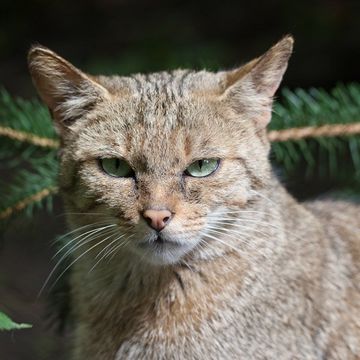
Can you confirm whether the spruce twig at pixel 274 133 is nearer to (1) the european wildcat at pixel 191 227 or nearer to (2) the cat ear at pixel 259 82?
(1) the european wildcat at pixel 191 227

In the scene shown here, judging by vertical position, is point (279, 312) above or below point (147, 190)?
below

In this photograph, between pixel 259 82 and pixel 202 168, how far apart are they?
370 millimetres

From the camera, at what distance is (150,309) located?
2.89m

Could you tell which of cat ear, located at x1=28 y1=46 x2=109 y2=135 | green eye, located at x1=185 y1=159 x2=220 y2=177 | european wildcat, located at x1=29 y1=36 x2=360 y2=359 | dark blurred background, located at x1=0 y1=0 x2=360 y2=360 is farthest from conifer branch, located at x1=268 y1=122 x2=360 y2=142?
dark blurred background, located at x1=0 y1=0 x2=360 y2=360

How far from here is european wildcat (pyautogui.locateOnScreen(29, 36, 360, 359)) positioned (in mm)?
2727

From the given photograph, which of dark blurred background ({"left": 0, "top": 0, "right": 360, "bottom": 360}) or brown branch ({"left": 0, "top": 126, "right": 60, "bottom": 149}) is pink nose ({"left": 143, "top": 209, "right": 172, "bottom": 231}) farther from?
dark blurred background ({"left": 0, "top": 0, "right": 360, "bottom": 360})

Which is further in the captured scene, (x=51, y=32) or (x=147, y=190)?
(x=51, y=32)

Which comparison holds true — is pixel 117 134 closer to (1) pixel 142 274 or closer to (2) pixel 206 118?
(2) pixel 206 118

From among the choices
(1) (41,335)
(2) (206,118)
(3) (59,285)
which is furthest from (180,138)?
(1) (41,335)

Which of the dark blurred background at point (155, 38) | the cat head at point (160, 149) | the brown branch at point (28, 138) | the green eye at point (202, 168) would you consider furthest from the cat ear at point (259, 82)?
the dark blurred background at point (155, 38)

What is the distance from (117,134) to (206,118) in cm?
30

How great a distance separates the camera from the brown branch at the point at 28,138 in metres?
3.24

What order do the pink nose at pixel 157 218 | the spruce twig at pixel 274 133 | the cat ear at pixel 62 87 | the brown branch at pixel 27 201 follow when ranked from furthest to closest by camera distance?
the spruce twig at pixel 274 133 < the brown branch at pixel 27 201 < the cat ear at pixel 62 87 < the pink nose at pixel 157 218

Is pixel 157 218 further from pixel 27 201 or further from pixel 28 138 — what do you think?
pixel 28 138
